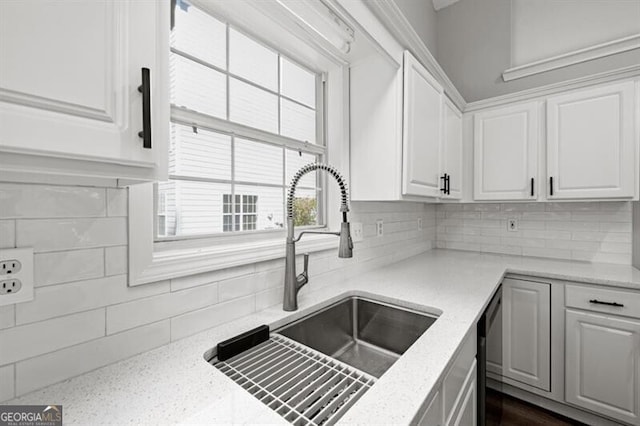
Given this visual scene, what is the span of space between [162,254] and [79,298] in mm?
245

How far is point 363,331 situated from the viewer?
4.61 feet

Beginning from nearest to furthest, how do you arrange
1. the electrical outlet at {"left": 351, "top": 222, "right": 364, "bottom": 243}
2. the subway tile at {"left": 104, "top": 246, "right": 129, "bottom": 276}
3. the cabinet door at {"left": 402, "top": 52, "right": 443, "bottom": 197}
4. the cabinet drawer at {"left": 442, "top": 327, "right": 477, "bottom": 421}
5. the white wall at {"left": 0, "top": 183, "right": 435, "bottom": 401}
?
the white wall at {"left": 0, "top": 183, "right": 435, "bottom": 401}
the subway tile at {"left": 104, "top": 246, "right": 129, "bottom": 276}
the cabinet drawer at {"left": 442, "top": 327, "right": 477, "bottom": 421}
the cabinet door at {"left": 402, "top": 52, "right": 443, "bottom": 197}
the electrical outlet at {"left": 351, "top": 222, "right": 364, "bottom": 243}

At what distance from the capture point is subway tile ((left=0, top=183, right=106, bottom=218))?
636 mm

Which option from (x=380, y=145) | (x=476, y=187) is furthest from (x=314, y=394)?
(x=476, y=187)

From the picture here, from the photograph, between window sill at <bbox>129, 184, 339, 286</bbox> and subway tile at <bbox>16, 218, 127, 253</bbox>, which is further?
window sill at <bbox>129, 184, 339, 286</bbox>

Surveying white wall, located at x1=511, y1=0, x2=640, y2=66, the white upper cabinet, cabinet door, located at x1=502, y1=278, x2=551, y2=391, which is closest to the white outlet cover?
the white upper cabinet

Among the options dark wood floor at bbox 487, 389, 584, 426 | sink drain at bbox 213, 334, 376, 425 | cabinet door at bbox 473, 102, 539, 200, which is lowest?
dark wood floor at bbox 487, 389, 584, 426

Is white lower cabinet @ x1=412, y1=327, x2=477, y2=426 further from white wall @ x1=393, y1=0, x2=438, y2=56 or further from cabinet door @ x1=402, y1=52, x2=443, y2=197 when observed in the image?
white wall @ x1=393, y1=0, x2=438, y2=56

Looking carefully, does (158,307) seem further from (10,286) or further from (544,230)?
(544,230)

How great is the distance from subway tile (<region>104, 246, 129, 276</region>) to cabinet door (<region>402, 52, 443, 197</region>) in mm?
1286

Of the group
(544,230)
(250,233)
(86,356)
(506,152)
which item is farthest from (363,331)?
(544,230)

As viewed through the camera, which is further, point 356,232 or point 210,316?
point 356,232

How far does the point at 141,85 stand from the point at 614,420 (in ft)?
9.23

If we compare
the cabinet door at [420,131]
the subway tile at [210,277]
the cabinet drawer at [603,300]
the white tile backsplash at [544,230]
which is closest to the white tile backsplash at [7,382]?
the subway tile at [210,277]
